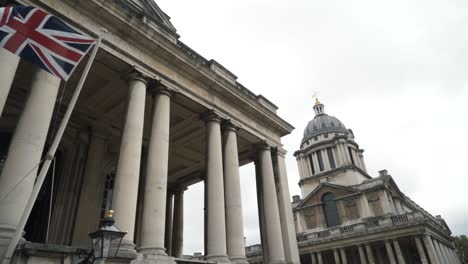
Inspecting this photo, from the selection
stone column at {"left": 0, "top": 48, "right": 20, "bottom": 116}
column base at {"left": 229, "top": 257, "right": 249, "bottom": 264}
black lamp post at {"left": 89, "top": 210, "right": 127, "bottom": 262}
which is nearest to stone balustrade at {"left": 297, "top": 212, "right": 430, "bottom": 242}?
column base at {"left": 229, "top": 257, "right": 249, "bottom": 264}

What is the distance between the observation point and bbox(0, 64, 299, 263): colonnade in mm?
8430

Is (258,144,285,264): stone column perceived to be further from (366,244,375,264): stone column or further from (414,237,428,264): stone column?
(414,237,428,264): stone column

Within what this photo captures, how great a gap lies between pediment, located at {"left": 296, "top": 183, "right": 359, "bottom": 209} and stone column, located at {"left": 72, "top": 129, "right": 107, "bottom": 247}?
45403 mm

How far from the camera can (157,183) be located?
11656 millimetres

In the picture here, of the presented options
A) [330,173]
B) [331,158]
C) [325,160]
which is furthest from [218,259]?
[331,158]

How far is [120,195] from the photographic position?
410 inches

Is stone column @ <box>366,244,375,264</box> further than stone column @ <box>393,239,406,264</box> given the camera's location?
Yes

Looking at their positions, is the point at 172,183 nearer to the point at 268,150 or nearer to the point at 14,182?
the point at 268,150

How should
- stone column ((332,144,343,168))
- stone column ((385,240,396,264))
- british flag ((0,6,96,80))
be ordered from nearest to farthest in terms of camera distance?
british flag ((0,6,96,80)) < stone column ((385,240,396,264)) < stone column ((332,144,343,168))

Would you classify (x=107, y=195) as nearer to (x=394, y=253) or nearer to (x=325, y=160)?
(x=394, y=253)

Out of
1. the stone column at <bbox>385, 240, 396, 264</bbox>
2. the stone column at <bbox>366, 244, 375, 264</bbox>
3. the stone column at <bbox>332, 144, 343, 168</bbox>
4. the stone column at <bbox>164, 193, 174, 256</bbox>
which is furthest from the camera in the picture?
the stone column at <bbox>332, 144, 343, 168</bbox>

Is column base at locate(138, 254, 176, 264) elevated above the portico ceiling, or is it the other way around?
the portico ceiling

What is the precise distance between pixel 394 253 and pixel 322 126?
32765 mm

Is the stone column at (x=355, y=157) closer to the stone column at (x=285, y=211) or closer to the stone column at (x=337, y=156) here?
the stone column at (x=337, y=156)
